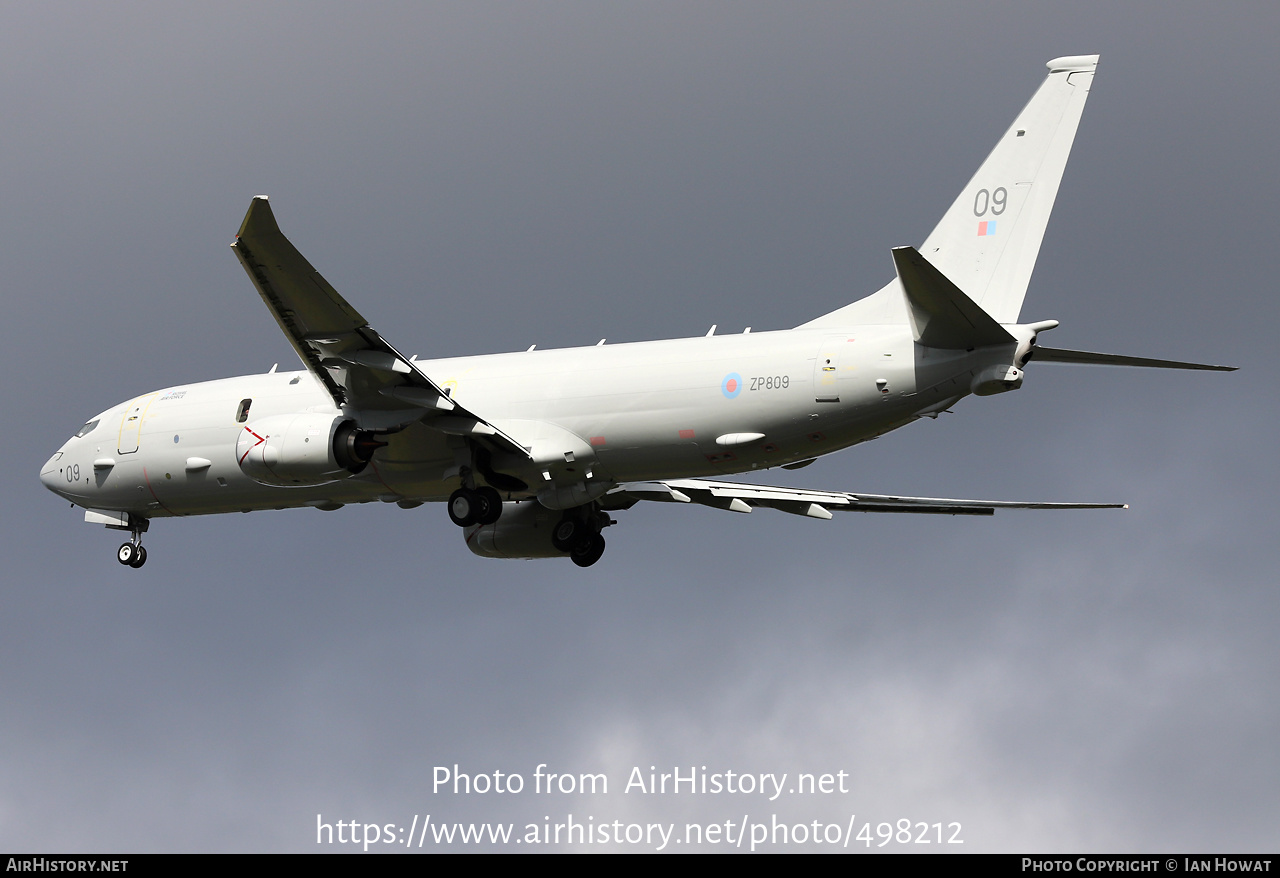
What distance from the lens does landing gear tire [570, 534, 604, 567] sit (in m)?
31.6

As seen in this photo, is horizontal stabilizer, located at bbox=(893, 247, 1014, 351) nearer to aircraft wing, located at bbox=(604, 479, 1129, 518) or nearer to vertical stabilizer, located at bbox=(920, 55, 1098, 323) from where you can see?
vertical stabilizer, located at bbox=(920, 55, 1098, 323)

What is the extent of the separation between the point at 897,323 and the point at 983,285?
64.1 inches

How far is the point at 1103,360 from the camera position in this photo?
22.5 m

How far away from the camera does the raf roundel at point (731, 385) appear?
25.0 meters

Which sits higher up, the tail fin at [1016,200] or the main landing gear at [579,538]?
the tail fin at [1016,200]

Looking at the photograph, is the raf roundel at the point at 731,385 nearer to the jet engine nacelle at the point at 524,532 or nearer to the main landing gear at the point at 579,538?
the main landing gear at the point at 579,538

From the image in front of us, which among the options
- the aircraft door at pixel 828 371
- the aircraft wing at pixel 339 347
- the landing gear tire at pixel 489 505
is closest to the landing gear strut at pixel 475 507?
the landing gear tire at pixel 489 505

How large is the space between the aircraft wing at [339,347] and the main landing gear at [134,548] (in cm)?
845

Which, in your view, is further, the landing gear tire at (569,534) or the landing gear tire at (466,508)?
the landing gear tire at (569,534)

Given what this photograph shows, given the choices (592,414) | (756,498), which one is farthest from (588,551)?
(592,414)

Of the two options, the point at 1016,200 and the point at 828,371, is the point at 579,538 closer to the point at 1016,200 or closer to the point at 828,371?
the point at 828,371

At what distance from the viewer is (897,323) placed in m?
25.0

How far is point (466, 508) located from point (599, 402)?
3372 millimetres

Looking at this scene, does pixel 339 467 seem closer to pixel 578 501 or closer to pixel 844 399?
pixel 578 501
